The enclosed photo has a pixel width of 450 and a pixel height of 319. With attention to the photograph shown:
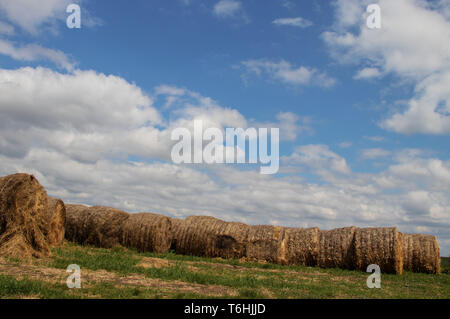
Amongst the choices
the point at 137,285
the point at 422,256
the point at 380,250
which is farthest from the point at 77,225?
the point at 422,256

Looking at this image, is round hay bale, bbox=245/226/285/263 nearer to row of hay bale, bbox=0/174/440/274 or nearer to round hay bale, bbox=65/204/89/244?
row of hay bale, bbox=0/174/440/274

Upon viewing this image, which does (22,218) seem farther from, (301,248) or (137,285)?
(301,248)

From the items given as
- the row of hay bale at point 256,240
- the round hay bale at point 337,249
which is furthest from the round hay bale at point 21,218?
the round hay bale at point 337,249

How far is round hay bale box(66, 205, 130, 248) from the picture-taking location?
22.0 metres

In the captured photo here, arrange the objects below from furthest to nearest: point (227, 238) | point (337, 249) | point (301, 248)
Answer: point (227, 238), point (301, 248), point (337, 249)

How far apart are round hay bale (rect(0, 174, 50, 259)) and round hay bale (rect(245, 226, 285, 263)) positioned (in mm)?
10393

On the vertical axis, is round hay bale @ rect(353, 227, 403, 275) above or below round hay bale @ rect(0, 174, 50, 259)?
below

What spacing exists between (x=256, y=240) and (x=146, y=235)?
6.02 meters

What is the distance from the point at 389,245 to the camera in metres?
19.1

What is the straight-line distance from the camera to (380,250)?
62.7 feet

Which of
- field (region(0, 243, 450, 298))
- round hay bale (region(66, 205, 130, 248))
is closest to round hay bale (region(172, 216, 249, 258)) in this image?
round hay bale (region(66, 205, 130, 248))
